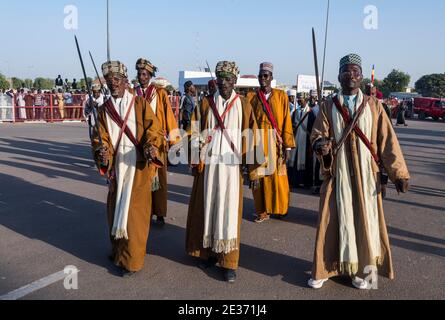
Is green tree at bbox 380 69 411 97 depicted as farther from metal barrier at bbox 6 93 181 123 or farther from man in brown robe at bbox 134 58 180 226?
man in brown robe at bbox 134 58 180 226

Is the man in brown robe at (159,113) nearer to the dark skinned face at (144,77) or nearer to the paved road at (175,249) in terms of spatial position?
the dark skinned face at (144,77)

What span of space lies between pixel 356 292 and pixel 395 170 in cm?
114

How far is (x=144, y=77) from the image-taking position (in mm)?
6129

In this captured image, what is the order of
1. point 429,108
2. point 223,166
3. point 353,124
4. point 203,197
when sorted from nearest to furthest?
point 353,124
point 223,166
point 203,197
point 429,108

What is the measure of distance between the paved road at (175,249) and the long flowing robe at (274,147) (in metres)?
0.28

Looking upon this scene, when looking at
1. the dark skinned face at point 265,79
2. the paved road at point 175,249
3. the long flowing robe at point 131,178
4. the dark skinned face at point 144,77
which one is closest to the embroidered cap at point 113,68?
the long flowing robe at point 131,178

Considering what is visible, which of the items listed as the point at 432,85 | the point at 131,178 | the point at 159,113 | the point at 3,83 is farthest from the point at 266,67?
the point at 432,85

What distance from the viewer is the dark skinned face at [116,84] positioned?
429 centimetres

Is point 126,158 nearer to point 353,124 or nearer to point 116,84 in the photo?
point 116,84

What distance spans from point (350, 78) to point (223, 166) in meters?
1.42

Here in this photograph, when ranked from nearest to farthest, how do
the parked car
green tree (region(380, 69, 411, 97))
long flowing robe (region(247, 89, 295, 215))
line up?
1. long flowing robe (region(247, 89, 295, 215))
2. the parked car
3. green tree (region(380, 69, 411, 97))

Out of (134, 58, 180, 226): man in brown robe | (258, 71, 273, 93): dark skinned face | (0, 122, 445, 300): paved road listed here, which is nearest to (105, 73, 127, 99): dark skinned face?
(134, 58, 180, 226): man in brown robe

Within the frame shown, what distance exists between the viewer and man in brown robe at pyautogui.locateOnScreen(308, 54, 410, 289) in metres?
3.84

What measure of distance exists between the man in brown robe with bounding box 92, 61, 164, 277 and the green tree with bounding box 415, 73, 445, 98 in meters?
75.6
